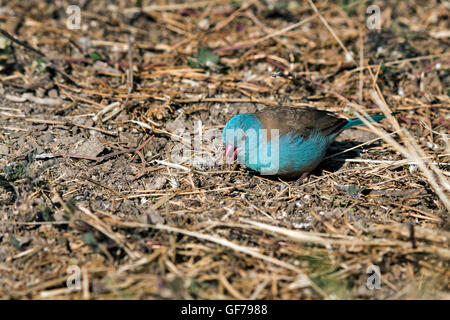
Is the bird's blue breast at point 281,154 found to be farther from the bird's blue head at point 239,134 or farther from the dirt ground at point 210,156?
the dirt ground at point 210,156

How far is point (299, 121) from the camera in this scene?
4.02 metres

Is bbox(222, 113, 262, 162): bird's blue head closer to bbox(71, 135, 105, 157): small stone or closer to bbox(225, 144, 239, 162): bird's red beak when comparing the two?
bbox(225, 144, 239, 162): bird's red beak

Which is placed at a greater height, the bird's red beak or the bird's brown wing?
the bird's brown wing

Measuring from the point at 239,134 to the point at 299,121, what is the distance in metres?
0.60

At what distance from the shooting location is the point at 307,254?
2998 mm

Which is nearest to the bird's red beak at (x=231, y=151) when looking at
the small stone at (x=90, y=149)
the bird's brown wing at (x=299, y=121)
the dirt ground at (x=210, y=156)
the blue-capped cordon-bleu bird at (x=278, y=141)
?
the blue-capped cordon-bleu bird at (x=278, y=141)

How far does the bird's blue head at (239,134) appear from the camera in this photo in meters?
3.85

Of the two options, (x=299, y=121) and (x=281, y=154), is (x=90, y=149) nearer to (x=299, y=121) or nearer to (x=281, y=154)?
(x=281, y=154)

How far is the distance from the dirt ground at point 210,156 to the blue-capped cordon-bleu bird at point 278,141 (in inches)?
8.2

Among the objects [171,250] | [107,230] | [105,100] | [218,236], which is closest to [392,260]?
[218,236]

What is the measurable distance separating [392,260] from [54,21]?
5.11m

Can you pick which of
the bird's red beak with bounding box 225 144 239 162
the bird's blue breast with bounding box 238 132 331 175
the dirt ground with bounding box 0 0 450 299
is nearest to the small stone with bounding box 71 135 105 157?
the dirt ground with bounding box 0 0 450 299

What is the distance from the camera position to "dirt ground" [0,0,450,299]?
9.63ft

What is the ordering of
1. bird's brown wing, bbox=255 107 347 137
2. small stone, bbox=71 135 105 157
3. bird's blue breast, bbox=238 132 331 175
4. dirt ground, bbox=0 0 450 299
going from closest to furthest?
dirt ground, bbox=0 0 450 299
bird's blue breast, bbox=238 132 331 175
bird's brown wing, bbox=255 107 347 137
small stone, bbox=71 135 105 157
